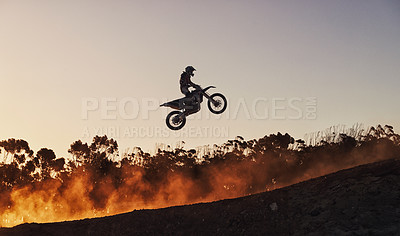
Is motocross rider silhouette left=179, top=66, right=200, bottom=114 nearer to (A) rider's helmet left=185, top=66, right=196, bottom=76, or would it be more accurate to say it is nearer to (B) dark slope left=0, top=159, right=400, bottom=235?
(A) rider's helmet left=185, top=66, right=196, bottom=76

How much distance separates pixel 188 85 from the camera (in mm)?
23188

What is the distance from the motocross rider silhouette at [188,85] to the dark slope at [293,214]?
5023 mm

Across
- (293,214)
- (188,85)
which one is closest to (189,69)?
(188,85)

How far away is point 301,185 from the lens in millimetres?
21359

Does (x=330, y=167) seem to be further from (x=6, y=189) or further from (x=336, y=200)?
(x=6, y=189)

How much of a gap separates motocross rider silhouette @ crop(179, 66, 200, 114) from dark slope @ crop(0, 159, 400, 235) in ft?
16.5

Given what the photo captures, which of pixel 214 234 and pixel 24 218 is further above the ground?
pixel 214 234

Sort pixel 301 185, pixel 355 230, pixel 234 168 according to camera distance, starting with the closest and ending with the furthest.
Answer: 1. pixel 355 230
2. pixel 301 185
3. pixel 234 168

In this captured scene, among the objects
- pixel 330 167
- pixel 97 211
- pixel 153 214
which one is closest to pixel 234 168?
pixel 330 167

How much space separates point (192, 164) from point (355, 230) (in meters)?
31.1

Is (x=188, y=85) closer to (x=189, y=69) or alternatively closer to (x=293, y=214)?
(x=189, y=69)

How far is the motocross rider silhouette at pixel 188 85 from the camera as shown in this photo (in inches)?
894

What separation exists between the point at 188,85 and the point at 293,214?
8.40 metres

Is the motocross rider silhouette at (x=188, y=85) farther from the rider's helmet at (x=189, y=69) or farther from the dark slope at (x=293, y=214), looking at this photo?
the dark slope at (x=293, y=214)
